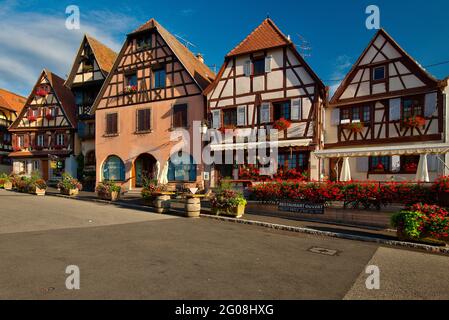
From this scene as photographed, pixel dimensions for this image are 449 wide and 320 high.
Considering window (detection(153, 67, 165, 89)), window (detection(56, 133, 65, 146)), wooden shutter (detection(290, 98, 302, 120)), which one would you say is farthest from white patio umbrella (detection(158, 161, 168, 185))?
window (detection(56, 133, 65, 146))

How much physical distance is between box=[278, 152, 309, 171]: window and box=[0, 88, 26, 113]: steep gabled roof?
3039 cm

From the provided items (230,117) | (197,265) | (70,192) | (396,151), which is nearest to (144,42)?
(230,117)

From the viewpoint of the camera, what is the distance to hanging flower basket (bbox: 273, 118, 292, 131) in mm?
14398

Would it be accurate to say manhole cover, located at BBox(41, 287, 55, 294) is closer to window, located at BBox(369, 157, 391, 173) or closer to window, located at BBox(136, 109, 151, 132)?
window, located at BBox(369, 157, 391, 173)

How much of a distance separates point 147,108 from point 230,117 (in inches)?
251

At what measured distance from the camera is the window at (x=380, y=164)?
1427cm

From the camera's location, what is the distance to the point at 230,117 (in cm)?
1641

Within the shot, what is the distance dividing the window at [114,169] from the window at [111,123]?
198 centimetres

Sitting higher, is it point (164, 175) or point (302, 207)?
point (164, 175)

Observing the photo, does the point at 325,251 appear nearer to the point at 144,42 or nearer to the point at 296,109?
the point at 296,109

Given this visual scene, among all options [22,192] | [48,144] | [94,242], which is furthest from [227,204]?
[48,144]

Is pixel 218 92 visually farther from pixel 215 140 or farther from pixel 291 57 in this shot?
pixel 291 57

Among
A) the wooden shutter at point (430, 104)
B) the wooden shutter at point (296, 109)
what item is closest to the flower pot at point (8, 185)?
the wooden shutter at point (296, 109)
